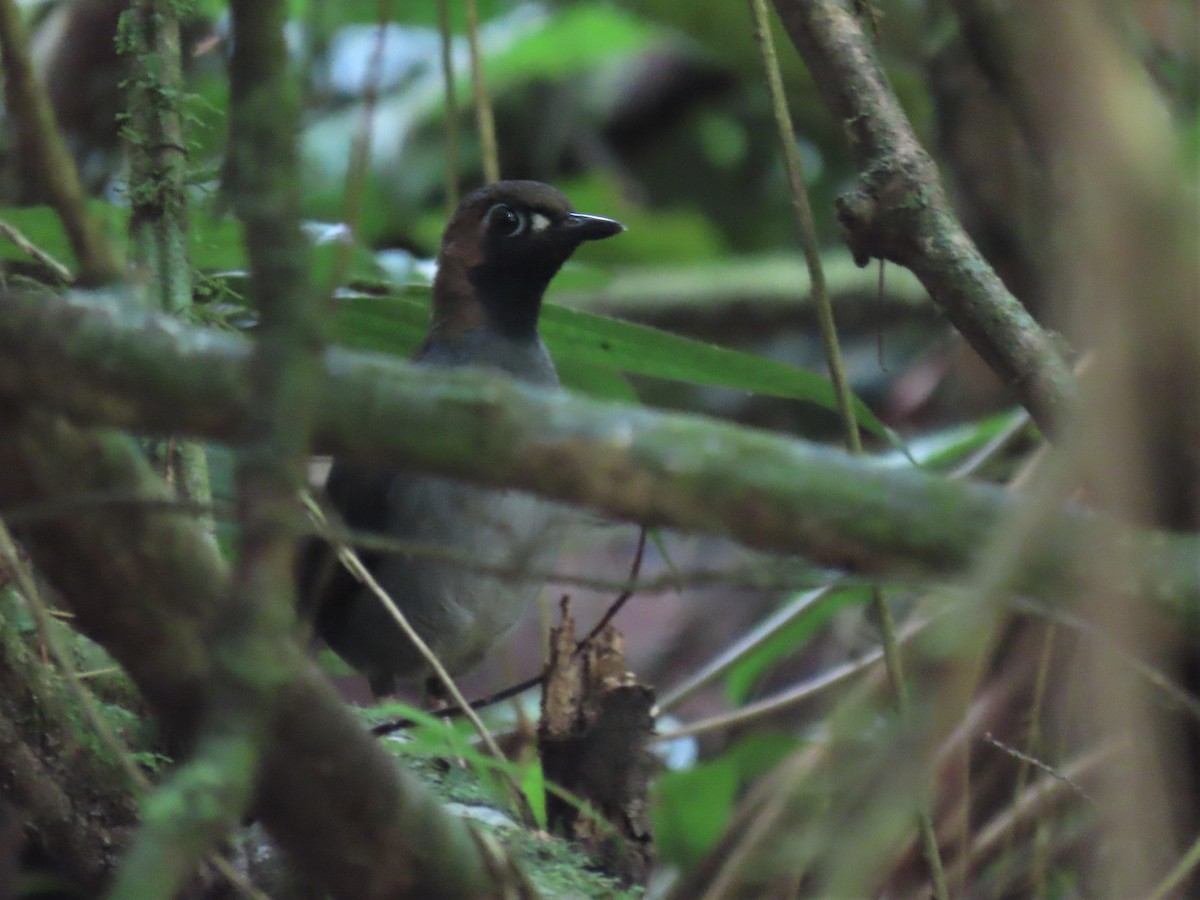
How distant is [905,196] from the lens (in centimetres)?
204

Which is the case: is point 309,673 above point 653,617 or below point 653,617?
above

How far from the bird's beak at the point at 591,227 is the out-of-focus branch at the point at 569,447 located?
7.22 ft

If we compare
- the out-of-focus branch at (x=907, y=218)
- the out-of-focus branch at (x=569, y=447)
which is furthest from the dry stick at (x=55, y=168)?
the out-of-focus branch at (x=907, y=218)

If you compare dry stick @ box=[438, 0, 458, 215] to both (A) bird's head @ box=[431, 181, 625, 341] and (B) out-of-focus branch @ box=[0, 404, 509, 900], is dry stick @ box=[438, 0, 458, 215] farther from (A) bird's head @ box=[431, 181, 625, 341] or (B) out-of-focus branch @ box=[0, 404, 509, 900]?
(B) out-of-focus branch @ box=[0, 404, 509, 900]

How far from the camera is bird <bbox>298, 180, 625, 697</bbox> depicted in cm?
323

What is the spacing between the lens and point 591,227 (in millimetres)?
3402

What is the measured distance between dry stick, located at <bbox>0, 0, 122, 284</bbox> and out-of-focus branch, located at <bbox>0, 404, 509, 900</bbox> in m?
0.14

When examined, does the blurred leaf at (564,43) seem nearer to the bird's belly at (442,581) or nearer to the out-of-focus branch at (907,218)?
the bird's belly at (442,581)

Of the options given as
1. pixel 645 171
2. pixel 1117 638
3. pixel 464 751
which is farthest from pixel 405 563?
pixel 645 171

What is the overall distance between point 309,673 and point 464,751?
0.82 metres

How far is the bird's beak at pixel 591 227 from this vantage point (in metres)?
3.38

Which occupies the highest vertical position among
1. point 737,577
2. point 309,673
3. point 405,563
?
point 737,577

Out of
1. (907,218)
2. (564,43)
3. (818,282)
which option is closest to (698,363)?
(818,282)

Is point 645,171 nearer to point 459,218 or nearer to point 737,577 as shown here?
point 459,218
